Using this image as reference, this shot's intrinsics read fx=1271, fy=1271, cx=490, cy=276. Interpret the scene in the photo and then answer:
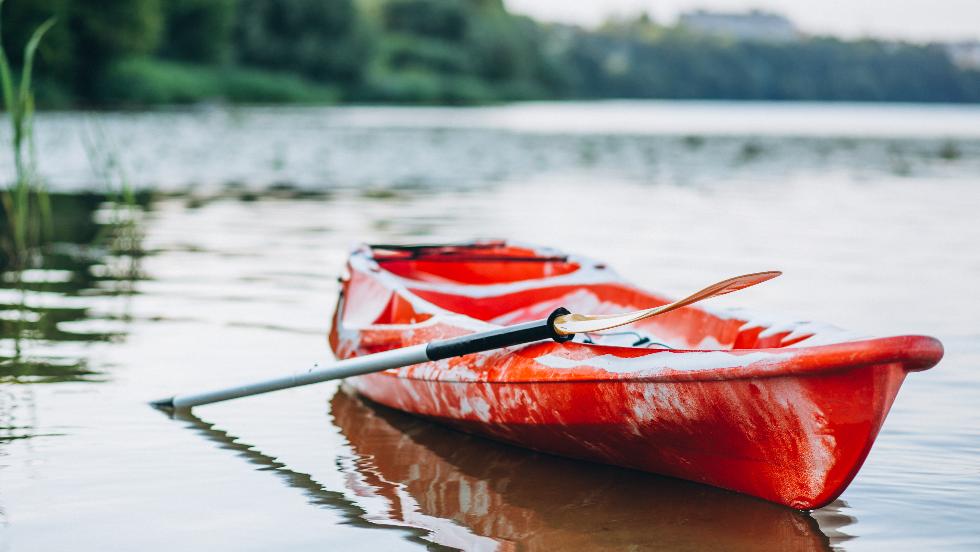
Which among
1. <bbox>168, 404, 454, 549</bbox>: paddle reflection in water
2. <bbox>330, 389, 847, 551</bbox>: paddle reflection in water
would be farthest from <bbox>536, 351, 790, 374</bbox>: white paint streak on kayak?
<bbox>168, 404, 454, 549</bbox>: paddle reflection in water

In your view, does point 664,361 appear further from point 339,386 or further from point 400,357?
point 339,386

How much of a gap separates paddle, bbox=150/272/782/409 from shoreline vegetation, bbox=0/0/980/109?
2515 cm

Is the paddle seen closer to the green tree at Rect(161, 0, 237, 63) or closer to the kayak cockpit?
the kayak cockpit

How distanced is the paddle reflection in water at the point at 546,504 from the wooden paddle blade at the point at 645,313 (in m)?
0.57

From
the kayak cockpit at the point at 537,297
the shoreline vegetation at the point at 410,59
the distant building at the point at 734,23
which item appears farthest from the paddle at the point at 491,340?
the distant building at the point at 734,23

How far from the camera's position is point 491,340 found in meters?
4.30

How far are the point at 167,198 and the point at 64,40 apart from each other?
103 feet

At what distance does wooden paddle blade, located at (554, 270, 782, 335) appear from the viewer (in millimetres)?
3873

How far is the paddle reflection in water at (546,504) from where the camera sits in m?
3.81

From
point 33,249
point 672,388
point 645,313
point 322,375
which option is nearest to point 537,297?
point 322,375

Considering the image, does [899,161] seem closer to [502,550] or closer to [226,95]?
[502,550]

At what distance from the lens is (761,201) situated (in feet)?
49.4

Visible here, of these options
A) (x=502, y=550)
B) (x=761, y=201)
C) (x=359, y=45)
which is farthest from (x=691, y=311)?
(x=359, y=45)

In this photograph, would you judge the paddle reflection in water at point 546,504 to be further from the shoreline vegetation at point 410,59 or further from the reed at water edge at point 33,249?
the shoreline vegetation at point 410,59
